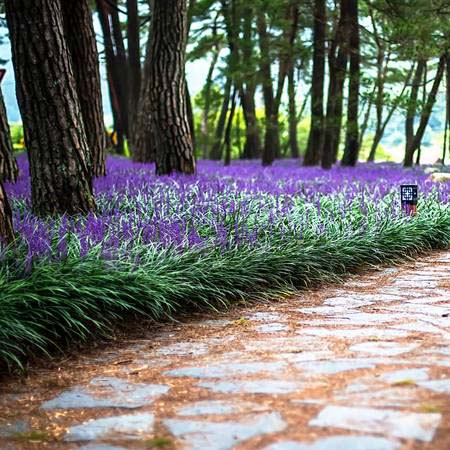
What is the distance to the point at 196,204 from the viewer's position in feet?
24.6

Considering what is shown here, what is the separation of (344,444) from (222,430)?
0.53 meters

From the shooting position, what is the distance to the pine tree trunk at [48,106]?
23.5 ft

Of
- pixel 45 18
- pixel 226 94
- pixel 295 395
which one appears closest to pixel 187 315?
pixel 295 395

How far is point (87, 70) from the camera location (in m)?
10.2

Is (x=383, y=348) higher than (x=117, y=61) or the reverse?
the reverse

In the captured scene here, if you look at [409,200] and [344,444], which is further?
[409,200]

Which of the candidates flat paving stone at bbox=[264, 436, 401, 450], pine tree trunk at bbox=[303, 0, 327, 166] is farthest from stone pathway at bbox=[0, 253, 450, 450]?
pine tree trunk at bbox=[303, 0, 327, 166]

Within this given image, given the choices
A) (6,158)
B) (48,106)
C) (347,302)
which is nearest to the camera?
(347,302)

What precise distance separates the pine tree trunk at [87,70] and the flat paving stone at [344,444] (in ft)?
25.8

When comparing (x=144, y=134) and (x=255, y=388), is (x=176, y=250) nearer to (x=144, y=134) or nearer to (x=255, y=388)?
(x=255, y=388)

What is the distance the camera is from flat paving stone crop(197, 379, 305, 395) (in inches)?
130

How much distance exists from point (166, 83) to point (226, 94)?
16.4 metres

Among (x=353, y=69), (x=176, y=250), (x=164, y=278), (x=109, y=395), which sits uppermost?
(x=353, y=69)

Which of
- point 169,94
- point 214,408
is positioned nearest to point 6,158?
point 169,94
